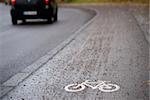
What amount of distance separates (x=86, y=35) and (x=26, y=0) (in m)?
7.81

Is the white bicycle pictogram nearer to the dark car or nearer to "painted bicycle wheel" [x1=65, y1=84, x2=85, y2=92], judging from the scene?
"painted bicycle wheel" [x1=65, y1=84, x2=85, y2=92]

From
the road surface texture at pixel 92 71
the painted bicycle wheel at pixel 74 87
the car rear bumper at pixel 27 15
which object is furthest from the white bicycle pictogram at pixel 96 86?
the car rear bumper at pixel 27 15

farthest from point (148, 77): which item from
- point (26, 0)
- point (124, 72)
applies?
point (26, 0)

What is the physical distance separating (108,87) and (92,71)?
4.35ft

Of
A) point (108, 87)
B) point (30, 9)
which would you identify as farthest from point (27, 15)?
point (108, 87)

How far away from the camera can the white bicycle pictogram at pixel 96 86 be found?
7098 mm

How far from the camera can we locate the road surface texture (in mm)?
6750

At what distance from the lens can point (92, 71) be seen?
8.52 m

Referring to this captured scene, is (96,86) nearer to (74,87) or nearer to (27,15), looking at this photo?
(74,87)

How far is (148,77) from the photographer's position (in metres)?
7.83

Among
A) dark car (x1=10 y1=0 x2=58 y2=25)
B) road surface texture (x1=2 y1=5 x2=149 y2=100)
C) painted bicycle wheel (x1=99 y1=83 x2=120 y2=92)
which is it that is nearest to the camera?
road surface texture (x1=2 y1=5 x2=149 y2=100)

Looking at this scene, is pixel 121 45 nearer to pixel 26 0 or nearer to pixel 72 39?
pixel 72 39

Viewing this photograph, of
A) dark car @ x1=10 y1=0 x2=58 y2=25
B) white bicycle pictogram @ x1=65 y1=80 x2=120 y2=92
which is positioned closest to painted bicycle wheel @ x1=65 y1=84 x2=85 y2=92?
white bicycle pictogram @ x1=65 y1=80 x2=120 y2=92

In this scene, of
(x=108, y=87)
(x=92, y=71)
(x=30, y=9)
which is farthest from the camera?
(x=30, y=9)
